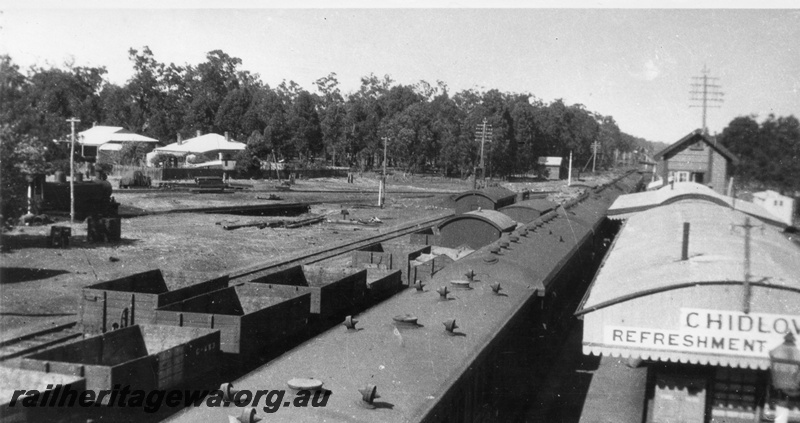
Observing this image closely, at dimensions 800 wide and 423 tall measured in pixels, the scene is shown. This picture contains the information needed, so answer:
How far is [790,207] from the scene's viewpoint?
3192cm

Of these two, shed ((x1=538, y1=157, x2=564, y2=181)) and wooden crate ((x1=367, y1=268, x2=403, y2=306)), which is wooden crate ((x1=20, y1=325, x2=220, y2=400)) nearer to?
wooden crate ((x1=367, y1=268, x2=403, y2=306))

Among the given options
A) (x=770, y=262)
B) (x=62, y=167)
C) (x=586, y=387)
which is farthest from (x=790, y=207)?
(x=62, y=167)

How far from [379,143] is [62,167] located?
5855cm

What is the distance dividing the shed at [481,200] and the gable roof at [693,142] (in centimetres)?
1389

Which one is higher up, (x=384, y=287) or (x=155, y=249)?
(x=384, y=287)

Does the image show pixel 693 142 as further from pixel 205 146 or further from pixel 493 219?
pixel 205 146

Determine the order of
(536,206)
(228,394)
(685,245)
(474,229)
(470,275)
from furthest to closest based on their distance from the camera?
(536,206) < (474,229) < (470,275) < (685,245) < (228,394)

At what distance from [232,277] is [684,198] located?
14.3 meters

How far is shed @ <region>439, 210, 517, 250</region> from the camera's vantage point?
23.1 m

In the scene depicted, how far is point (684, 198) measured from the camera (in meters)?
19.6

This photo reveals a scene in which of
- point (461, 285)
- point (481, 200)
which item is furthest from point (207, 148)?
point (461, 285)

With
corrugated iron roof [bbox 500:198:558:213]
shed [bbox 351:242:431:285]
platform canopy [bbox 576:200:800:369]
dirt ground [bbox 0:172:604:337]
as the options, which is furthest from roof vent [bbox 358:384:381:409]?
corrugated iron roof [bbox 500:198:558:213]

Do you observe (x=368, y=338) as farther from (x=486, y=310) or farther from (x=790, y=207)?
(x=790, y=207)

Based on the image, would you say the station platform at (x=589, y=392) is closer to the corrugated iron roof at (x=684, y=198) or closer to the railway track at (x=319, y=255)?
the corrugated iron roof at (x=684, y=198)
